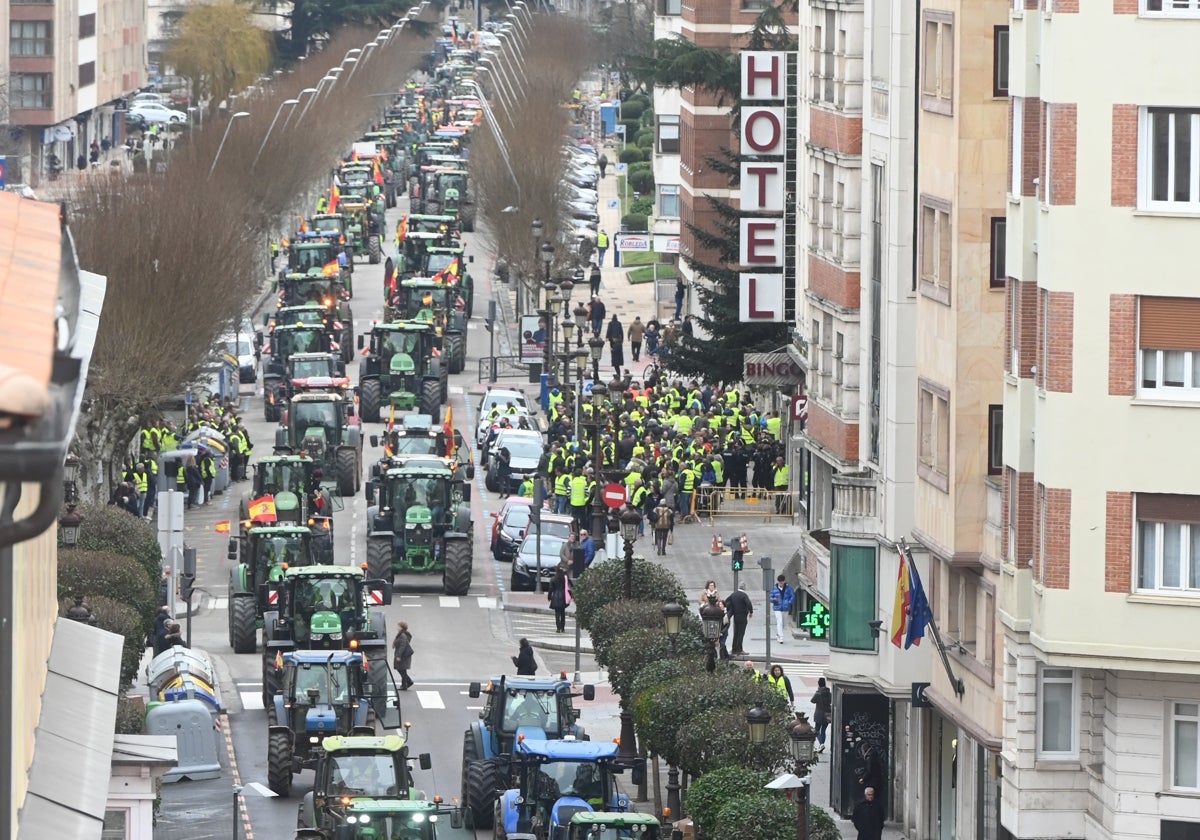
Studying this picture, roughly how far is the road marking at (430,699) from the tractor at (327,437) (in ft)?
65.2

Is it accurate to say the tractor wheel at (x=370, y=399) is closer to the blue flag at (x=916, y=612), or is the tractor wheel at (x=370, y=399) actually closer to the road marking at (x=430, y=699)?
the road marking at (x=430, y=699)

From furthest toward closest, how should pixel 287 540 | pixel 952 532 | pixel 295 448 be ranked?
pixel 295 448, pixel 287 540, pixel 952 532

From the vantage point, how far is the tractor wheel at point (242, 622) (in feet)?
173

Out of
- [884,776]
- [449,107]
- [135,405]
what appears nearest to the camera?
[884,776]

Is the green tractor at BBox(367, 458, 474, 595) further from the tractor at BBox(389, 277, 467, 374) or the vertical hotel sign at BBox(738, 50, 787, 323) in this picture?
the tractor at BBox(389, 277, 467, 374)

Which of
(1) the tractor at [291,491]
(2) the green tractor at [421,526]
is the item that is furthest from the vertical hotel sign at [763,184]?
(1) the tractor at [291,491]

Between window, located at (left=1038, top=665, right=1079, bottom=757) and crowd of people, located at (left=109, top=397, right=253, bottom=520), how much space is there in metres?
32.4

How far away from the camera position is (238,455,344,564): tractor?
203 feet

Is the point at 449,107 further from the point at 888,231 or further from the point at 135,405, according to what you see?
the point at 888,231

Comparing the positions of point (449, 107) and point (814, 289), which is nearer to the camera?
point (814, 289)

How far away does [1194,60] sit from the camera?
31.2 meters

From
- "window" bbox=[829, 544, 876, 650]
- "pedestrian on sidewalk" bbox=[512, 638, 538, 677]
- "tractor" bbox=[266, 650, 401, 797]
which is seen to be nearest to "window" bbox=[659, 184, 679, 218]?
"pedestrian on sidewalk" bbox=[512, 638, 538, 677]

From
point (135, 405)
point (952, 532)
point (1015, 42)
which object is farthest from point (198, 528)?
point (1015, 42)

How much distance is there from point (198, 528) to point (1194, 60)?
39.2 metres
